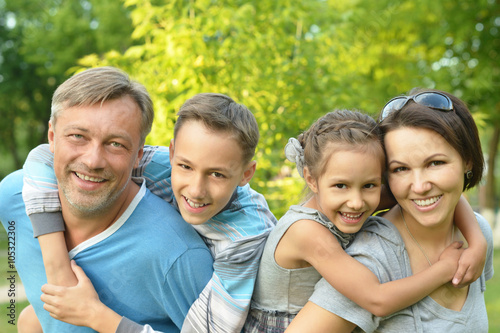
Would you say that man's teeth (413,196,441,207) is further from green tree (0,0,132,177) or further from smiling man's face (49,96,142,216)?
green tree (0,0,132,177)

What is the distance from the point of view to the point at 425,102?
2.05 metres

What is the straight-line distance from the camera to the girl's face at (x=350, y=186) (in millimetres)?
2025

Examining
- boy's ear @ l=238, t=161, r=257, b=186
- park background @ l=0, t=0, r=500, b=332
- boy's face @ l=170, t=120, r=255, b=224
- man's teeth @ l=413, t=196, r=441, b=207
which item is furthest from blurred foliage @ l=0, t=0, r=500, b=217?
man's teeth @ l=413, t=196, r=441, b=207

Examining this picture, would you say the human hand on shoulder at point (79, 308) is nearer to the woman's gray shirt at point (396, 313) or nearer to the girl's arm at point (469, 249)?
the woman's gray shirt at point (396, 313)

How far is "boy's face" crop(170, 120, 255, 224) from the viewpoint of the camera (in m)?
2.23

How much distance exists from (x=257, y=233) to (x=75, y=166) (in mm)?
896

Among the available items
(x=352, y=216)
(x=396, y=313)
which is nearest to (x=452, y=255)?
(x=396, y=313)

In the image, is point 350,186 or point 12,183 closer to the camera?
point 350,186

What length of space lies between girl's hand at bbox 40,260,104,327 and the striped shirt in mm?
157

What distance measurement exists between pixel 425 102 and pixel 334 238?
69cm

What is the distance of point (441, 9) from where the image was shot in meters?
8.66

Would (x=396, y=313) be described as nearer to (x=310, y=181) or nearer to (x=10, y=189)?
(x=310, y=181)

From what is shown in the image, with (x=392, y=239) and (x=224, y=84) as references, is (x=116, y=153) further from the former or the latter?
(x=224, y=84)

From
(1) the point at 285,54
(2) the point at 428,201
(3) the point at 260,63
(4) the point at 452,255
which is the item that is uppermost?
(1) the point at 285,54
